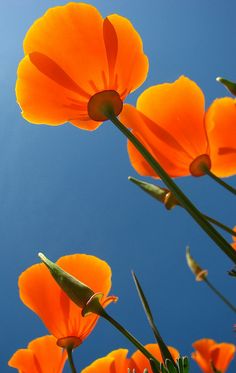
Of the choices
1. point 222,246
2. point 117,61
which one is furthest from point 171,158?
point 222,246

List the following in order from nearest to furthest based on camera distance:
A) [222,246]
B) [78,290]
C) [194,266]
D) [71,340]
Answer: [222,246], [78,290], [71,340], [194,266]

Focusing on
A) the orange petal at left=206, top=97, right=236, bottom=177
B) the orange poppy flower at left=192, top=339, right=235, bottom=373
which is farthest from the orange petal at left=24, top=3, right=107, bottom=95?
the orange poppy flower at left=192, top=339, right=235, bottom=373

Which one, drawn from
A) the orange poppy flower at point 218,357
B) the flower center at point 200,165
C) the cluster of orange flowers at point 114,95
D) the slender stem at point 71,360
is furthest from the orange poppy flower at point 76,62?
the orange poppy flower at point 218,357

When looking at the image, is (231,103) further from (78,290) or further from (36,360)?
(36,360)

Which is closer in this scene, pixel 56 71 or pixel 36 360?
pixel 56 71

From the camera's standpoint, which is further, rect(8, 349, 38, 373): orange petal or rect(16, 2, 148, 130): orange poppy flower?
rect(8, 349, 38, 373): orange petal

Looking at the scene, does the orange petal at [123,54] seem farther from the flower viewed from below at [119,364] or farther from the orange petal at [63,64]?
the flower viewed from below at [119,364]

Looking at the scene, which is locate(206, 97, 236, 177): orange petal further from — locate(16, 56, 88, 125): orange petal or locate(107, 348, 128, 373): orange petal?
locate(107, 348, 128, 373): orange petal
